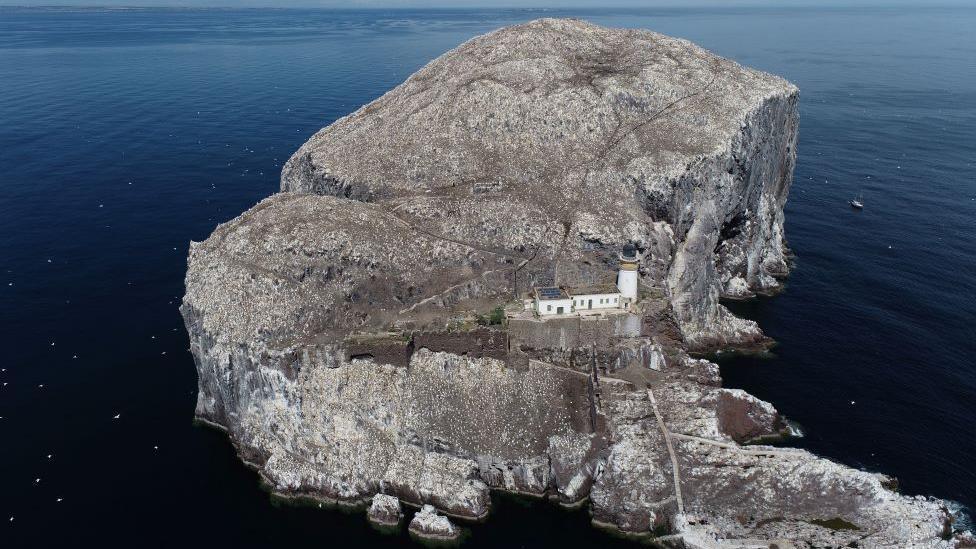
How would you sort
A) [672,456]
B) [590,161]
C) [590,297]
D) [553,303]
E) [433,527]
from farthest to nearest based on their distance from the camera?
[590,161] → [590,297] → [553,303] → [672,456] → [433,527]

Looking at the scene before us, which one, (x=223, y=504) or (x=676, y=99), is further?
(x=676, y=99)

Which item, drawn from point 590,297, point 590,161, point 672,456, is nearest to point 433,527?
point 672,456

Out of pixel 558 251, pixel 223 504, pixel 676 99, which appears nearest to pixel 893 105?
pixel 676 99

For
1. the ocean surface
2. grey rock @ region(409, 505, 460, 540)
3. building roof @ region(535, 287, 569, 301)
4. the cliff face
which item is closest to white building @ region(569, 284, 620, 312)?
building roof @ region(535, 287, 569, 301)

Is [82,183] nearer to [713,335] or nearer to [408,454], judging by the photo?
[408,454]

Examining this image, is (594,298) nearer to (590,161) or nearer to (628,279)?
(628,279)

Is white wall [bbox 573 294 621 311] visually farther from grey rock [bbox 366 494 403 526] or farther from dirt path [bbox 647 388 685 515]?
grey rock [bbox 366 494 403 526]
